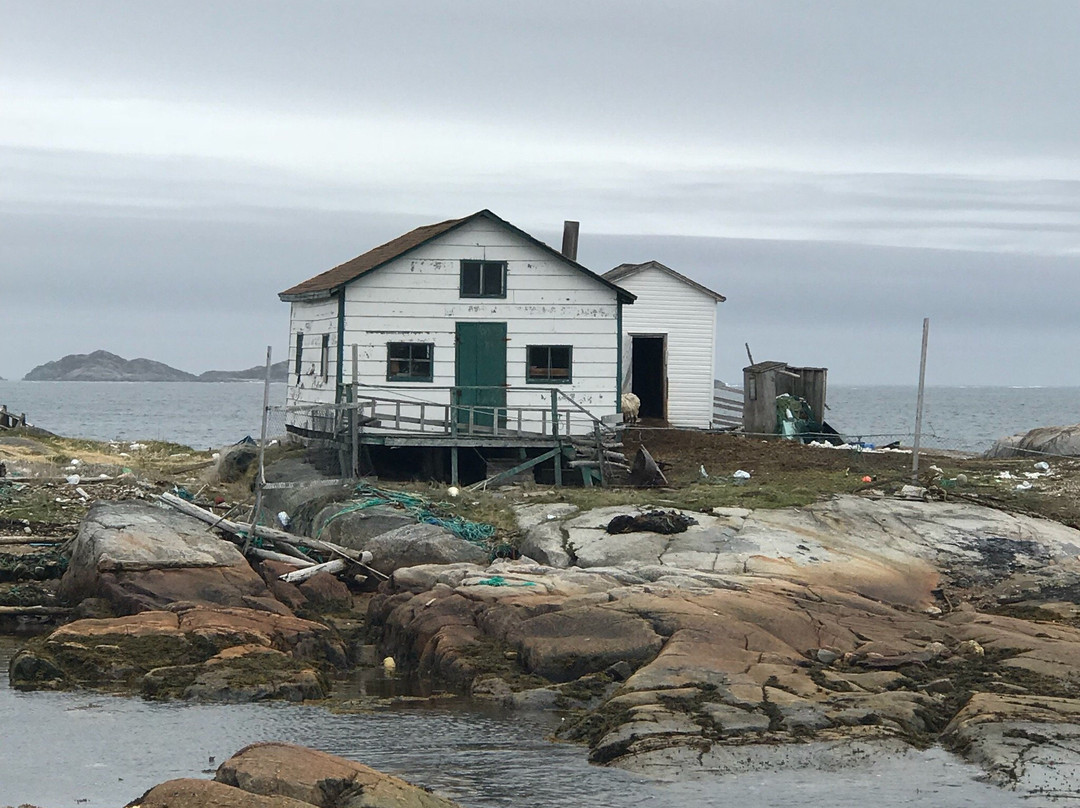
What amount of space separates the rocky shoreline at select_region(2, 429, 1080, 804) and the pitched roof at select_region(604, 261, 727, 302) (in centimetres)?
1448

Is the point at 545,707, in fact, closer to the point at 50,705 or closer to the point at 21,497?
the point at 50,705

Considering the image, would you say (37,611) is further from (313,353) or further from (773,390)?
(773,390)

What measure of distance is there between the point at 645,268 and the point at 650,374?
3.15 metres

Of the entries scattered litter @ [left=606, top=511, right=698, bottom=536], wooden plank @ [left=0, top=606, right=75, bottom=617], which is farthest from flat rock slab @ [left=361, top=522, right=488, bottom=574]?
wooden plank @ [left=0, top=606, right=75, bottom=617]

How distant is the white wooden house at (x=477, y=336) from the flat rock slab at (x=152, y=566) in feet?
25.3

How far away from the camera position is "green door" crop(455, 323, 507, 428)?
1126 inches

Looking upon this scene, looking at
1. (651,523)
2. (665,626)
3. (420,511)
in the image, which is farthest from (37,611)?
(665,626)

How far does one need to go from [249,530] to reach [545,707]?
7.87 m

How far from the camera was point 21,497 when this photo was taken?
26938 mm

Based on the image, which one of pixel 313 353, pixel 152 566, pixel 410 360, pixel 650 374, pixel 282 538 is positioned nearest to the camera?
pixel 152 566

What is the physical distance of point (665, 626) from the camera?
53.3 ft

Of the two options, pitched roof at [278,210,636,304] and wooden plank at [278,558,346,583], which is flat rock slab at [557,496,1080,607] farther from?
pitched roof at [278,210,636,304]

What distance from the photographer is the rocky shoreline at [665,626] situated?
44.1 ft

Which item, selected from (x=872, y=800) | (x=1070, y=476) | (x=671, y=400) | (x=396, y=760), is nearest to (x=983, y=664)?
(x=872, y=800)
